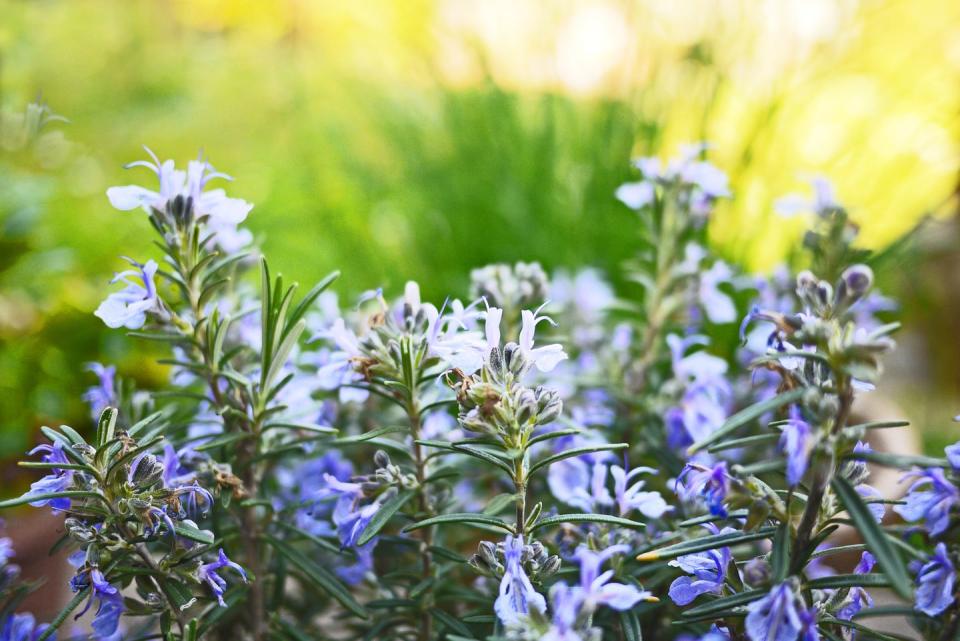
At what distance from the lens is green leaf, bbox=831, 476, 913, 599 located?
387mm

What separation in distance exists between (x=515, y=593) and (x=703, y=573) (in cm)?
14

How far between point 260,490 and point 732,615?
39 cm

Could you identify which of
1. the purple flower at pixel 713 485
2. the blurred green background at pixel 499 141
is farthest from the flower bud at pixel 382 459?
the blurred green background at pixel 499 141

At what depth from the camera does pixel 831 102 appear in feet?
5.11

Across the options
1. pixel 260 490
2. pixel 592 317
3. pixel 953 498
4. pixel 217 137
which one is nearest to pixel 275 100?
pixel 217 137

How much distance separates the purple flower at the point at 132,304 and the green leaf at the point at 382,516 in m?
0.22

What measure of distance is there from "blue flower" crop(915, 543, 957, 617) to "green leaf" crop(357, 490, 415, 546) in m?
0.32

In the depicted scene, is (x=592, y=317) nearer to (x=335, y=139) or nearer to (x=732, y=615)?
(x=732, y=615)

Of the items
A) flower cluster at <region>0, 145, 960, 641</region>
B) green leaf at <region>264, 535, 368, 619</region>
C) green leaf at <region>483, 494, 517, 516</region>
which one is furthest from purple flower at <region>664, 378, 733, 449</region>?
green leaf at <region>264, 535, 368, 619</region>

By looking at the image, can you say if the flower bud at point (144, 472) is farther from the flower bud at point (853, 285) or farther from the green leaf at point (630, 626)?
the flower bud at point (853, 285)

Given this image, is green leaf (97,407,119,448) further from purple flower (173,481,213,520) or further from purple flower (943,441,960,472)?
purple flower (943,441,960,472)

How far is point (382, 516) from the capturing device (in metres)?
0.51

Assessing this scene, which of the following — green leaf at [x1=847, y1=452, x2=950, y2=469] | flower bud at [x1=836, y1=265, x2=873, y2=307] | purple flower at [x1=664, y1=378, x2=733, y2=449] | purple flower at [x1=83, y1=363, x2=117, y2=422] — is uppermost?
purple flower at [x1=83, y1=363, x2=117, y2=422]

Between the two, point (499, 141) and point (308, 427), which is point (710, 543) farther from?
point (499, 141)
